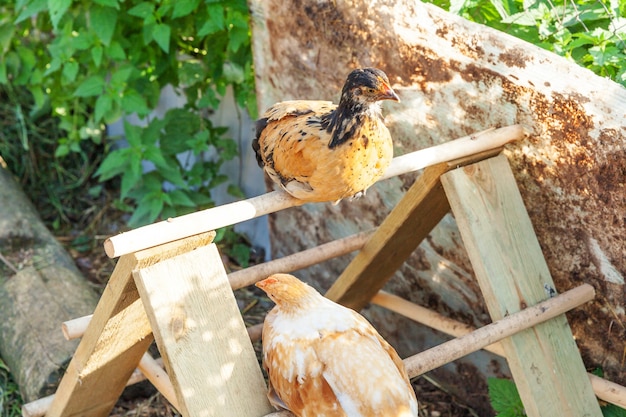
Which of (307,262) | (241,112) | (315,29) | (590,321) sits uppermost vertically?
(315,29)

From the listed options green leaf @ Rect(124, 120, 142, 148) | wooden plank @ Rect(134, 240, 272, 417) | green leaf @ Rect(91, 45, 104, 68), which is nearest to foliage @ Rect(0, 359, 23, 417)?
green leaf @ Rect(124, 120, 142, 148)

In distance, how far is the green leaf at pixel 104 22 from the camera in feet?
10.7

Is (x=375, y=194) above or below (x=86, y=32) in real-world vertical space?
above

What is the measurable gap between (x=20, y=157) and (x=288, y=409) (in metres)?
3.08

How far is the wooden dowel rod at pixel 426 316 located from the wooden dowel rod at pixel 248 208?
608mm

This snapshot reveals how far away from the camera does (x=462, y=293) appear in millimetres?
2652

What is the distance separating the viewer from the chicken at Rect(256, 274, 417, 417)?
1793 mm

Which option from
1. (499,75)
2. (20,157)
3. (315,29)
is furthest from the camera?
(20,157)

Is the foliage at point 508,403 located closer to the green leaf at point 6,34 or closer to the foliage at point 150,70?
the foliage at point 150,70

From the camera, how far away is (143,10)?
3254 millimetres

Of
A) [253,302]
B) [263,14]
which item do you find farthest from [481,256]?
[253,302]

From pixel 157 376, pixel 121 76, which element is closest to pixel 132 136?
pixel 121 76

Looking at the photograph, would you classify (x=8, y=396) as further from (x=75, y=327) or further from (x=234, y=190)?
(x=234, y=190)

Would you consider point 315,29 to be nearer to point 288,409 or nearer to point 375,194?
point 375,194
